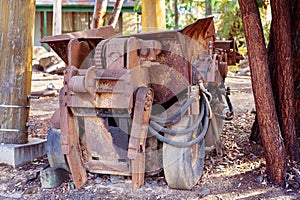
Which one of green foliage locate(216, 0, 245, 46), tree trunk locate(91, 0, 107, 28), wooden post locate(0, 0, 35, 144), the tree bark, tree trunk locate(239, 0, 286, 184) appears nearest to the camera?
tree trunk locate(239, 0, 286, 184)

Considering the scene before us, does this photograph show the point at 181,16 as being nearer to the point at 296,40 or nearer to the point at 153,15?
the point at 153,15

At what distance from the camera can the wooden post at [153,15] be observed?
715cm

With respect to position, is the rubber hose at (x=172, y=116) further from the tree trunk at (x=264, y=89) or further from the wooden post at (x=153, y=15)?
the wooden post at (x=153, y=15)

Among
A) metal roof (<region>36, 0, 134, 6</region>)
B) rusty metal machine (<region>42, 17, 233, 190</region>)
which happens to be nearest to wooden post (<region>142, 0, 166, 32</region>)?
rusty metal machine (<region>42, 17, 233, 190</region>)

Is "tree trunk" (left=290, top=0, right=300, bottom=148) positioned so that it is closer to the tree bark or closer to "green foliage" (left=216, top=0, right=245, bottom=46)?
the tree bark

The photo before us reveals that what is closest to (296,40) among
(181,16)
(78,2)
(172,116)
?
(172,116)

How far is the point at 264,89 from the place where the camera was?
3.66 metres

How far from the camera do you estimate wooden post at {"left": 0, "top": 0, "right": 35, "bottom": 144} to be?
15.0ft

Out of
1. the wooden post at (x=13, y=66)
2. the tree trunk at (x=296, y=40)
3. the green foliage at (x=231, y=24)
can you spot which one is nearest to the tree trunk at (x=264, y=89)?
the tree trunk at (x=296, y=40)

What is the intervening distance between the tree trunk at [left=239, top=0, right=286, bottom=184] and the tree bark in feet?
0.91

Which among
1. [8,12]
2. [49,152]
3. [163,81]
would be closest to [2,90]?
[8,12]

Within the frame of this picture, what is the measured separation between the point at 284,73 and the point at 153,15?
378 centimetres

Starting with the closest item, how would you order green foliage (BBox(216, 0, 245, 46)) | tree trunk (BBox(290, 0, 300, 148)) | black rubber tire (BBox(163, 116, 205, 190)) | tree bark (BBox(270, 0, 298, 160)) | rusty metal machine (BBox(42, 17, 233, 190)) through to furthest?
rusty metal machine (BBox(42, 17, 233, 190)), black rubber tire (BBox(163, 116, 205, 190)), tree bark (BBox(270, 0, 298, 160)), tree trunk (BBox(290, 0, 300, 148)), green foliage (BBox(216, 0, 245, 46))

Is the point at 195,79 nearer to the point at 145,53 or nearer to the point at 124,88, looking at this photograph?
the point at 145,53
